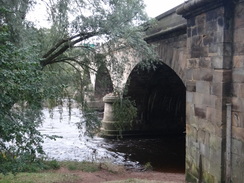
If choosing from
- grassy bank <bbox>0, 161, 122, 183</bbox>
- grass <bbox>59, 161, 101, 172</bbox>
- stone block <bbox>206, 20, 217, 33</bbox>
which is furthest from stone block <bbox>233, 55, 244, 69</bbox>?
grass <bbox>59, 161, 101, 172</bbox>

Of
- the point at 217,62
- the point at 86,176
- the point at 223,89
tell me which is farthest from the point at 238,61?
the point at 86,176

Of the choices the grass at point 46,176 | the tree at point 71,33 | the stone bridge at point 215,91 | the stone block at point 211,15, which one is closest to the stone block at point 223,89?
the stone bridge at point 215,91

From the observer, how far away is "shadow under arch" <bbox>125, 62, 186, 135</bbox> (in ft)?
47.8

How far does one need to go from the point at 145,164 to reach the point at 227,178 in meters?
6.00

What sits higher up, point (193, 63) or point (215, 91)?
point (193, 63)

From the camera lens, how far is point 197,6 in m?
5.30

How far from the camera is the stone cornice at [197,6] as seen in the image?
191 inches

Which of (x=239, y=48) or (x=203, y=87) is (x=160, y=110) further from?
(x=239, y=48)

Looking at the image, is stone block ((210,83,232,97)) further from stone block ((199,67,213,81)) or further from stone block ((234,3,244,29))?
stone block ((234,3,244,29))

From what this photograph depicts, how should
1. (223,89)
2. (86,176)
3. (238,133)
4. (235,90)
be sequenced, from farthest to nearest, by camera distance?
(86,176)
(223,89)
(235,90)
(238,133)

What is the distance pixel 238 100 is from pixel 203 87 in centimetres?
85

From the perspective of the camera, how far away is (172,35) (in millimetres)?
8531

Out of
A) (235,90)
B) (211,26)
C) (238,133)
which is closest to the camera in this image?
(238,133)

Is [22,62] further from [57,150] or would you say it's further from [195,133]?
[57,150]
